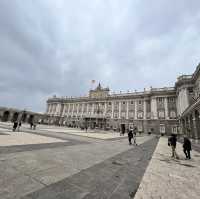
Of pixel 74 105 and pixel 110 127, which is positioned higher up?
pixel 74 105

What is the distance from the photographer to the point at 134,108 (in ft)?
179

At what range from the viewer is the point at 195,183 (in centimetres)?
440

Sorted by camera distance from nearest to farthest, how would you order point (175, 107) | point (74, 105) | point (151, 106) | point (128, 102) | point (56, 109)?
point (175, 107), point (151, 106), point (128, 102), point (74, 105), point (56, 109)

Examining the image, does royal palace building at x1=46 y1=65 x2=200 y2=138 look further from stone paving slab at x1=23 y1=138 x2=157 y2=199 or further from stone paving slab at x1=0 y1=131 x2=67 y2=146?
stone paving slab at x1=23 y1=138 x2=157 y2=199

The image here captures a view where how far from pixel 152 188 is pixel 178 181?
1429 mm

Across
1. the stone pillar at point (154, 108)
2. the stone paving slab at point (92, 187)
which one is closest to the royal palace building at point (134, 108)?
the stone pillar at point (154, 108)

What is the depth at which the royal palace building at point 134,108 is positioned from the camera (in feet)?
123

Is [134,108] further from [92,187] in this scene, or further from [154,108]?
[92,187]

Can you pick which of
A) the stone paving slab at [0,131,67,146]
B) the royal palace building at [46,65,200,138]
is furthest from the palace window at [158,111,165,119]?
the stone paving slab at [0,131,67,146]

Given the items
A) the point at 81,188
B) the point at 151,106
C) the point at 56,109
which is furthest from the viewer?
the point at 56,109

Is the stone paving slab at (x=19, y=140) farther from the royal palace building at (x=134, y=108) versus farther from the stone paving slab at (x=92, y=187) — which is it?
the royal palace building at (x=134, y=108)

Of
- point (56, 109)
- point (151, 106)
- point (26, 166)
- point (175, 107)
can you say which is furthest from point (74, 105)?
point (26, 166)

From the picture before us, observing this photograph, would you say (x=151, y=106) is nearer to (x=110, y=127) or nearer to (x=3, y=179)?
(x=110, y=127)

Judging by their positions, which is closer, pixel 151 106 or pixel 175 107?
pixel 175 107
